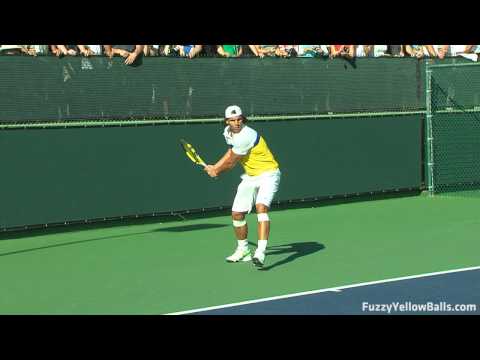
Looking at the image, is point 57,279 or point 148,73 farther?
point 148,73

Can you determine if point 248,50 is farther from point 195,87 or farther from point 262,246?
point 262,246

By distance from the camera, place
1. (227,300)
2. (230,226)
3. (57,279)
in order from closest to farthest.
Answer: (227,300)
(57,279)
(230,226)

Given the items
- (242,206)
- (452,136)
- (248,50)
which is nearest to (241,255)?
(242,206)

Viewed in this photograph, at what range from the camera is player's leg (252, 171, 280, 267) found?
39.0 ft

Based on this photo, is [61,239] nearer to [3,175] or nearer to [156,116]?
[3,175]

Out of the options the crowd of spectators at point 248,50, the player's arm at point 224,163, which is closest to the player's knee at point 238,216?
the player's arm at point 224,163

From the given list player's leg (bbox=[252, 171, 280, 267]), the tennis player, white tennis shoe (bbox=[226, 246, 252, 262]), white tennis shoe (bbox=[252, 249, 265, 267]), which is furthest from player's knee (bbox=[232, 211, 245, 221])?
white tennis shoe (bbox=[252, 249, 265, 267])

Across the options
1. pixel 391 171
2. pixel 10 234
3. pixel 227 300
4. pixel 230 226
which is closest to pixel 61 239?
pixel 10 234

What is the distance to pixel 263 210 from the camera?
478 inches

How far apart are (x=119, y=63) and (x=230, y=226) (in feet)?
12.0

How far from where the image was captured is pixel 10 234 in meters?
15.6

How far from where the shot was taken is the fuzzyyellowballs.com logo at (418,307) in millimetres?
9336

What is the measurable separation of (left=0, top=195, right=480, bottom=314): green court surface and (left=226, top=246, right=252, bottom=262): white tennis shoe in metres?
0.17

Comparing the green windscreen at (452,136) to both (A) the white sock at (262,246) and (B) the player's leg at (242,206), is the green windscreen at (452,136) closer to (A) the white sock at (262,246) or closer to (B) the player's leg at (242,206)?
(B) the player's leg at (242,206)
